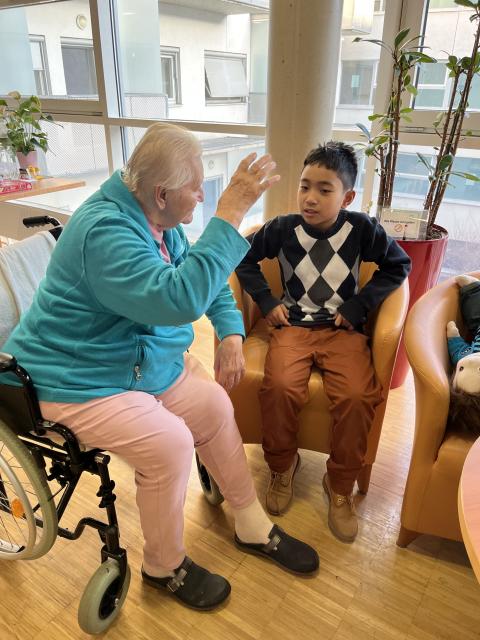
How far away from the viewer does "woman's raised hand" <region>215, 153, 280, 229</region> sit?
106 centimetres

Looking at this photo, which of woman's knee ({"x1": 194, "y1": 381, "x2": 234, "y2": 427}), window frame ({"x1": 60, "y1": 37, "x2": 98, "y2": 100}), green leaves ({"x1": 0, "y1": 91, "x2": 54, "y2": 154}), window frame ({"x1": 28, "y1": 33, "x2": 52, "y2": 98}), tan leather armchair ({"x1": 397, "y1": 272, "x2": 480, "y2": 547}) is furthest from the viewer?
window frame ({"x1": 28, "y1": 33, "x2": 52, "y2": 98})

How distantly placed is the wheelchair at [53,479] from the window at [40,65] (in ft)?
11.3

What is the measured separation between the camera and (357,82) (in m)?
2.45

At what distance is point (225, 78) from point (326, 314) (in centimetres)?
211

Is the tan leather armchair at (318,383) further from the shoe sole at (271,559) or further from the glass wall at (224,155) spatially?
the glass wall at (224,155)

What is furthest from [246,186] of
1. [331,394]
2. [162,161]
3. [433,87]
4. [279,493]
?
[433,87]

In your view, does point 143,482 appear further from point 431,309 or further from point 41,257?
point 431,309

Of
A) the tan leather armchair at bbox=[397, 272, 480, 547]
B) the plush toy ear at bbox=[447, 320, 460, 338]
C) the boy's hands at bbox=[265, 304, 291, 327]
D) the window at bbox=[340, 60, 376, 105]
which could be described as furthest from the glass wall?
the tan leather armchair at bbox=[397, 272, 480, 547]

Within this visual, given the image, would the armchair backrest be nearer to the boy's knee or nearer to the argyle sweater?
A: the boy's knee

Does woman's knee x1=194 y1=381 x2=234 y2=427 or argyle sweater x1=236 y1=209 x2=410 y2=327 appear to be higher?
argyle sweater x1=236 y1=209 x2=410 y2=327

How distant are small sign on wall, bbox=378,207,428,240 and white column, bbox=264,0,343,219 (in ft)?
1.74

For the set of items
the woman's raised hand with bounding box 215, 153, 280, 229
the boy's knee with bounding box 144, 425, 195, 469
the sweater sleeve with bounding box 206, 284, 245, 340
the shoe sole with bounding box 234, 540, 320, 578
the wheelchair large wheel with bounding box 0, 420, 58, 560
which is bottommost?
the shoe sole with bounding box 234, 540, 320, 578

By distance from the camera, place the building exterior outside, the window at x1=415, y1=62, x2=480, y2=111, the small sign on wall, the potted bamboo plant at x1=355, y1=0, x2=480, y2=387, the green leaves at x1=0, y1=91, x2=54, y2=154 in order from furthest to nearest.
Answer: the green leaves at x1=0, y1=91, x2=54, y2=154, the building exterior outside, the window at x1=415, y1=62, x2=480, y2=111, the small sign on wall, the potted bamboo plant at x1=355, y1=0, x2=480, y2=387

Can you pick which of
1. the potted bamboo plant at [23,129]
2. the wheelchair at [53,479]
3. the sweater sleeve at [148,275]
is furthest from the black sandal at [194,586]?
the potted bamboo plant at [23,129]
